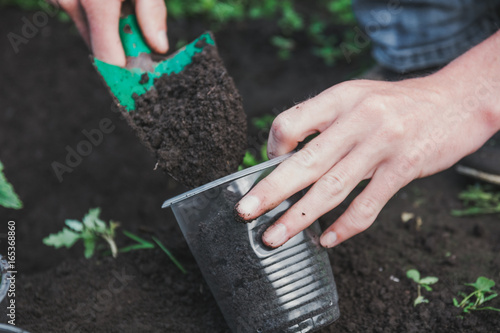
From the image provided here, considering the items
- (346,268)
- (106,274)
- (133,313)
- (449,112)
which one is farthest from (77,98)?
(449,112)

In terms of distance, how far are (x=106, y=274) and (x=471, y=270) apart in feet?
4.65

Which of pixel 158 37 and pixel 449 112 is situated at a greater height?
pixel 158 37

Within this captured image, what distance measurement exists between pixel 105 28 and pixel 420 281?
4.95ft

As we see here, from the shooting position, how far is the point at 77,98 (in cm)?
342

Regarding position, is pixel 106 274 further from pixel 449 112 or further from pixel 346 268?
pixel 449 112

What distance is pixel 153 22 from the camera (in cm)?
192

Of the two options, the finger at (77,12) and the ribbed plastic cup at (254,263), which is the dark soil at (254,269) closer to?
the ribbed plastic cup at (254,263)

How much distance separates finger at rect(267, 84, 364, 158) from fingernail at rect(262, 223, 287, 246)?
0.24 metres

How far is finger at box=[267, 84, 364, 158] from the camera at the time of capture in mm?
1390

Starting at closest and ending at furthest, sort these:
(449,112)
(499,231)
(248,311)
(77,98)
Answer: (248,311) → (449,112) → (499,231) → (77,98)

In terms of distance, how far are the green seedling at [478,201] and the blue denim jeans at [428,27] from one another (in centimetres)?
79

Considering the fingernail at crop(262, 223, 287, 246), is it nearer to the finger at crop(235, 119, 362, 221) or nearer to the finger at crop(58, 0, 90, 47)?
the finger at crop(235, 119, 362, 221)

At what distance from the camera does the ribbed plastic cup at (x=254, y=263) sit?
1337 millimetres

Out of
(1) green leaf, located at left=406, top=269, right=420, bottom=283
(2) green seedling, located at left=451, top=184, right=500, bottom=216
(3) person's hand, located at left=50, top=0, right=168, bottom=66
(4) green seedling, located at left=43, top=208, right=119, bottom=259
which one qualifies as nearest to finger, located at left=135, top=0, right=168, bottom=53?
(3) person's hand, located at left=50, top=0, right=168, bottom=66
